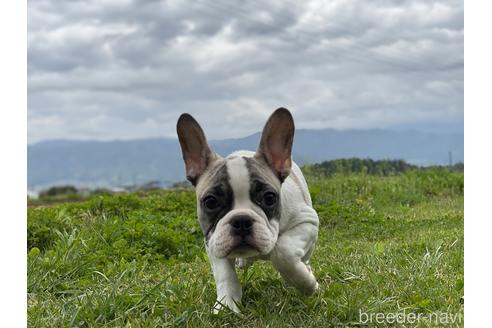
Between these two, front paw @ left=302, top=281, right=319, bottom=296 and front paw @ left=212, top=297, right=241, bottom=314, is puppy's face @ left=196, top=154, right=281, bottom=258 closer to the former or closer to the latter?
front paw @ left=212, top=297, right=241, bottom=314

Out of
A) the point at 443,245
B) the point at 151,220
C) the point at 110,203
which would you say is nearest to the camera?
the point at 443,245

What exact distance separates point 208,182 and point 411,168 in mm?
7835

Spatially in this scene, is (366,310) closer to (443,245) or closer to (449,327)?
(449,327)

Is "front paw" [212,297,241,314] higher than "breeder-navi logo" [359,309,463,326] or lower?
higher

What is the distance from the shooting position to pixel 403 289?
398cm

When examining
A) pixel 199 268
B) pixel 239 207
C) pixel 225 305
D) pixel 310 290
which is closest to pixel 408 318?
pixel 310 290

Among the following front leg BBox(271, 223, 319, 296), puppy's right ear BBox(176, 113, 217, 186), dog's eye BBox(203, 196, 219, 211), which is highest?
puppy's right ear BBox(176, 113, 217, 186)

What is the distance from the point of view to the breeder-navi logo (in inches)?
136

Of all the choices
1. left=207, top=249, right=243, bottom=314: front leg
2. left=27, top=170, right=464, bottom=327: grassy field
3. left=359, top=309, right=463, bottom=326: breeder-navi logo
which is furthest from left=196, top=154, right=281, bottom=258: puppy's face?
left=359, top=309, right=463, bottom=326: breeder-navi logo

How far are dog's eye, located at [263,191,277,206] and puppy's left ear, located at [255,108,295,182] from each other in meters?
0.17

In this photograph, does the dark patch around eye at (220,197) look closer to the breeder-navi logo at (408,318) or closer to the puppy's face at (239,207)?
the puppy's face at (239,207)
